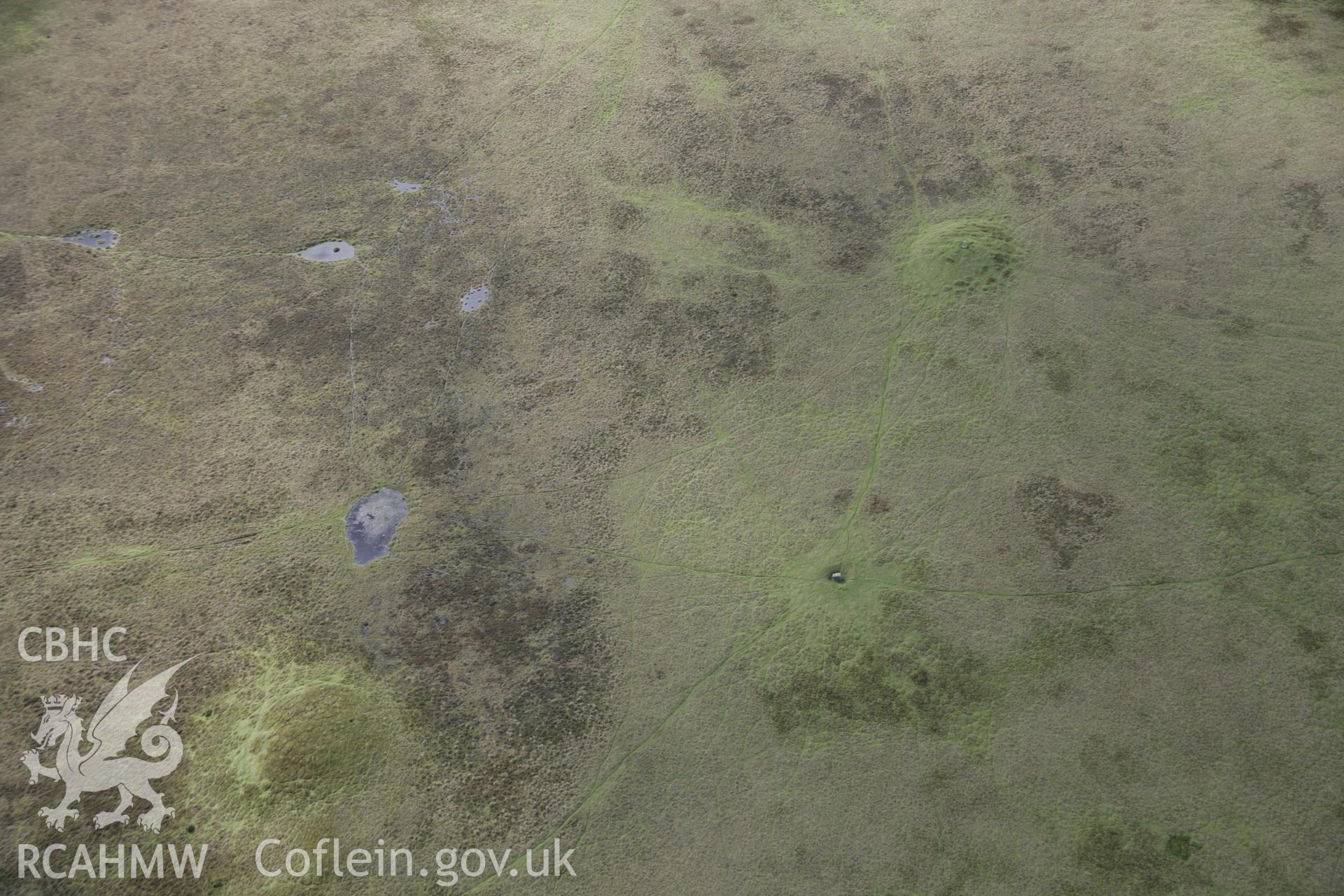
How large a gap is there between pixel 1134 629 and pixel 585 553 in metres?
5.19

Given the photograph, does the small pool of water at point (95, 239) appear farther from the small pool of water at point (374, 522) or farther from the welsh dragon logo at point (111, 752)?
the welsh dragon logo at point (111, 752)

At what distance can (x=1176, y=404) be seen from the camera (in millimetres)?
9766

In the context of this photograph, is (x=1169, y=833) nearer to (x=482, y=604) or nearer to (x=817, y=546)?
(x=817, y=546)

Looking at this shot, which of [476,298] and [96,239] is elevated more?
Answer: [476,298]

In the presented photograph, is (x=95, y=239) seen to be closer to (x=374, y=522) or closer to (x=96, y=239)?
(x=96, y=239)

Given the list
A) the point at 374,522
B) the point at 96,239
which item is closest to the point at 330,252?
the point at 96,239

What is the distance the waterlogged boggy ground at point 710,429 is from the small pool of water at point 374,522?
0.33 feet

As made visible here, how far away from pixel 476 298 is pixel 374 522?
10.3 feet

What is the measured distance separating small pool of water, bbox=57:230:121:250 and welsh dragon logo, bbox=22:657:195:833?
605 cm

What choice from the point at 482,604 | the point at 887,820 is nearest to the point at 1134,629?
the point at 887,820

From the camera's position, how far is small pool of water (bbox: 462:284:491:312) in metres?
10.8

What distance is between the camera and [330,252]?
445 inches

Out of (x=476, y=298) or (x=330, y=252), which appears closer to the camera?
(x=476, y=298)

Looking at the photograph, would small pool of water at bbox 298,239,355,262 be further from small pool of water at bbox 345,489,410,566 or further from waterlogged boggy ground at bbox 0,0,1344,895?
small pool of water at bbox 345,489,410,566
